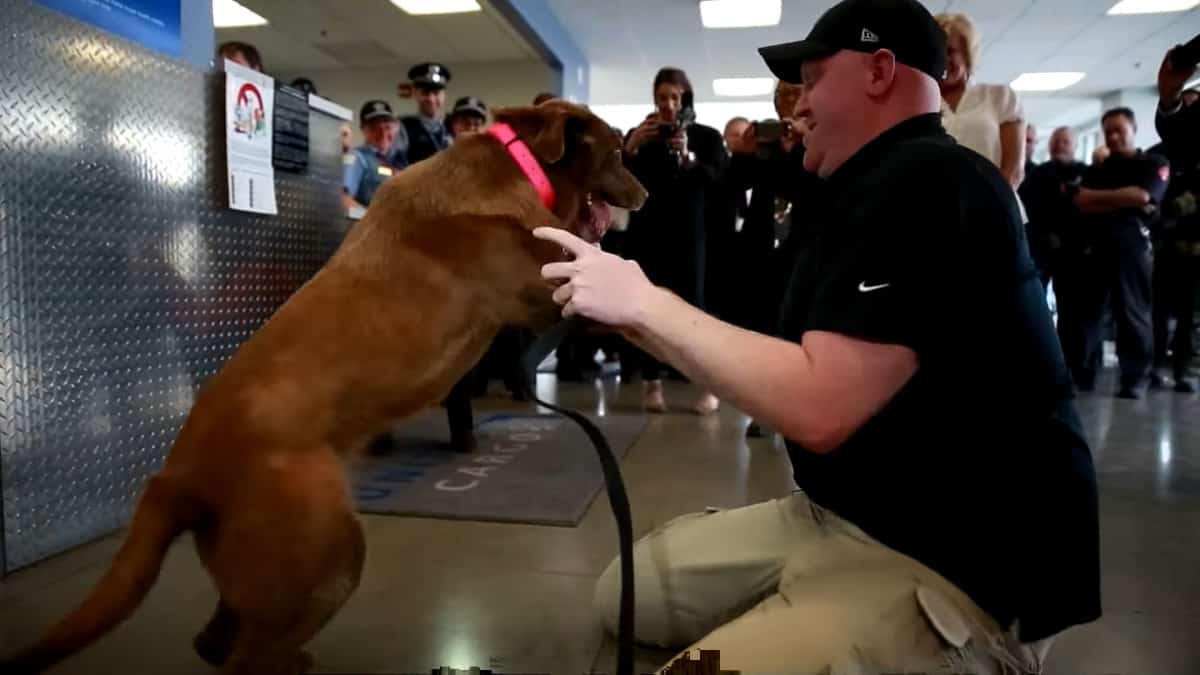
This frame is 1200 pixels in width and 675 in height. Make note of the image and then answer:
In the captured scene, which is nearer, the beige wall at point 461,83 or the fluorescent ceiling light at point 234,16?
the fluorescent ceiling light at point 234,16

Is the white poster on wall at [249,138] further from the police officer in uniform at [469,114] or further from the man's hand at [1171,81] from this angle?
the man's hand at [1171,81]

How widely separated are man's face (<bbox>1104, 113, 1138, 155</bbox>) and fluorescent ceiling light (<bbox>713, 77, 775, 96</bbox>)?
550cm

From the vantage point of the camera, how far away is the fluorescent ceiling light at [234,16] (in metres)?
7.68

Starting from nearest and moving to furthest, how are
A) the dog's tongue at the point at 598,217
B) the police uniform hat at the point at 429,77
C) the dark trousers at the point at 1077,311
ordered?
the dog's tongue at the point at 598,217 → the police uniform hat at the point at 429,77 → the dark trousers at the point at 1077,311

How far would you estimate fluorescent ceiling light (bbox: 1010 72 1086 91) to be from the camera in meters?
10.4

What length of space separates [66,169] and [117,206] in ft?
0.62

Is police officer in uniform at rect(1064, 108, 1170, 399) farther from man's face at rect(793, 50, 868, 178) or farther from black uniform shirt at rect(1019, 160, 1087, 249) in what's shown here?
man's face at rect(793, 50, 868, 178)

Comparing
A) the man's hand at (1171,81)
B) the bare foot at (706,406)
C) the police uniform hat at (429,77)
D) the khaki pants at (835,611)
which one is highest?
the police uniform hat at (429,77)

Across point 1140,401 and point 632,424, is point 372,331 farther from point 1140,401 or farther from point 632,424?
point 1140,401

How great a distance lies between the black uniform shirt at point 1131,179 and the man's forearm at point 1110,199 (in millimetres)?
43

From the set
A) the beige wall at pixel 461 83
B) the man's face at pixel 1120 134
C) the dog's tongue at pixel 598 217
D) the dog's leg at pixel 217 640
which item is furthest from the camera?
the beige wall at pixel 461 83

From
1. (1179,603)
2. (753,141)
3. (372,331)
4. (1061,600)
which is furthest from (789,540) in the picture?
(753,141)

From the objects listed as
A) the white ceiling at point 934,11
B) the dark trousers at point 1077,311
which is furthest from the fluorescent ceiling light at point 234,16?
the dark trousers at point 1077,311

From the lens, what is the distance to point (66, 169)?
7.22ft
